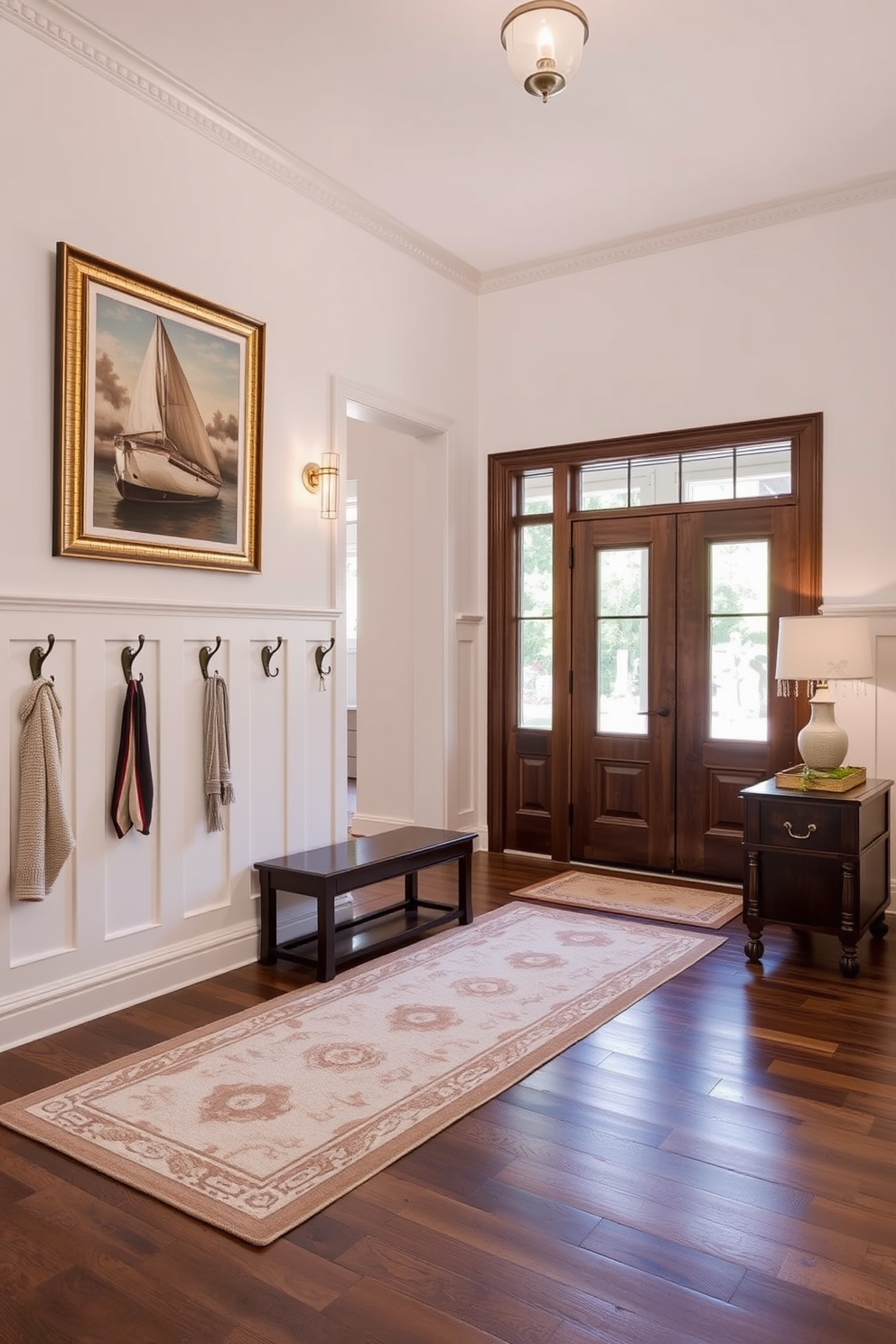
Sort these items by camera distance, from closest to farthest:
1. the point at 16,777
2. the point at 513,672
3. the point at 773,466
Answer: the point at 16,777
the point at 773,466
the point at 513,672

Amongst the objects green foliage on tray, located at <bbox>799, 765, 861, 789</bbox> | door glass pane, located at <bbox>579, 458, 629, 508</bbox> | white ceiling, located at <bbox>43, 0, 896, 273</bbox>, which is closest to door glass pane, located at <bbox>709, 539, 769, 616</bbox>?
door glass pane, located at <bbox>579, 458, 629, 508</bbox>

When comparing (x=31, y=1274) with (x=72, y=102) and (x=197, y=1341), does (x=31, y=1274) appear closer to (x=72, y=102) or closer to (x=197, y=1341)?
(x=197, y=1341)

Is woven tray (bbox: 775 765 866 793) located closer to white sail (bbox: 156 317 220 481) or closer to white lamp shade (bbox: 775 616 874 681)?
white lamp shade (bbox: 775 616 874 681)

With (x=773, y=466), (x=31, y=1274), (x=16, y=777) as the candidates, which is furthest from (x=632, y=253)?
(x=31, y=1274)

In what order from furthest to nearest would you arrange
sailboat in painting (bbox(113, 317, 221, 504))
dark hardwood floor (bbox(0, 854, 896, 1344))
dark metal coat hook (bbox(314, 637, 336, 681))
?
dark metal coat hook (bbox(314, 637, 336, 681)) < sailboat in painting (bbox(113, 317, 221, 504)) < dark hardwood floor (bbox(0, 854, 896, 1344))

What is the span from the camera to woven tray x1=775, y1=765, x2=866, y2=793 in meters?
4.12

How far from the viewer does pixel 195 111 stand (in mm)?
4000

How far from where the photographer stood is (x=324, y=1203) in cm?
230

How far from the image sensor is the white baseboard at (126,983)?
327 centimetres

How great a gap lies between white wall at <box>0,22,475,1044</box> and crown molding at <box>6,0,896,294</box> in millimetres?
59

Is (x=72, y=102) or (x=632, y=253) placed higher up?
(x=632, y=253)

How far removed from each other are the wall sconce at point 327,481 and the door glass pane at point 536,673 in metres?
1.83

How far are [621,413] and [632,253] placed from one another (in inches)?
34.9

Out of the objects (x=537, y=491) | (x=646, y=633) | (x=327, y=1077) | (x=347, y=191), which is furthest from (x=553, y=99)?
(x=327, y=1077)
